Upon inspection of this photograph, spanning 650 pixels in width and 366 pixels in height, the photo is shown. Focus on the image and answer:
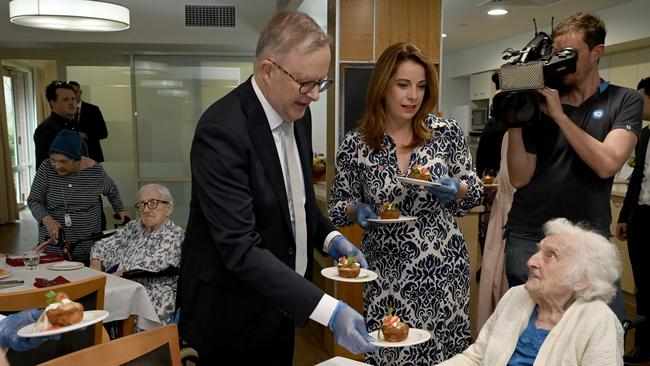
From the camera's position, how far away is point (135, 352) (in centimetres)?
128

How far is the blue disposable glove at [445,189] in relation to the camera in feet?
5.95

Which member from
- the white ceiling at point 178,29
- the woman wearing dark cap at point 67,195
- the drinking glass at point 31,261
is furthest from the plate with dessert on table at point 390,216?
the white ceiling at point 178,29

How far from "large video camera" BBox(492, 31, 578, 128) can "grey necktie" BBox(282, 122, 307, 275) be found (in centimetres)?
77

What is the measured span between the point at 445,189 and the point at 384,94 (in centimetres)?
42

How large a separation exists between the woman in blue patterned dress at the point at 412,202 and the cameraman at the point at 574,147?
0.62 feet

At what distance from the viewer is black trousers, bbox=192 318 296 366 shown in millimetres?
1438

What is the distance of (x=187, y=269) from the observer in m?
1.43

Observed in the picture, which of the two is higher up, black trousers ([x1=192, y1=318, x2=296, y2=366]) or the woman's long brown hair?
the woman's long brown hair

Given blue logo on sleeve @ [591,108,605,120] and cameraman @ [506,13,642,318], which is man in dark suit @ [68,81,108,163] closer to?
cameraman @ [506,13,642,318]

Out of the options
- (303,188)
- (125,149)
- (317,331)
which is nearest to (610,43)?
(317,331)

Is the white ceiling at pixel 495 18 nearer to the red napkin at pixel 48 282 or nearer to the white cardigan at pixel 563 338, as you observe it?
the white cardigan at pixel 563 338

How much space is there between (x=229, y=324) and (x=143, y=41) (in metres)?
4.95

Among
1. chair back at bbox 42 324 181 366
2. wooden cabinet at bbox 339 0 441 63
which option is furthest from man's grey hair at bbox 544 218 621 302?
wooden cabinet at bbox 339 0 441 63

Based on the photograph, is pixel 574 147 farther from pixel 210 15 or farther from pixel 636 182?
pixel 210 15
